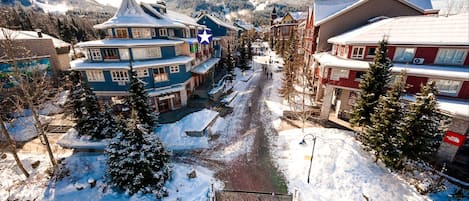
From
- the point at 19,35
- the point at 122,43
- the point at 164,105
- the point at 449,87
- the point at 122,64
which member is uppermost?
the point at 19,35

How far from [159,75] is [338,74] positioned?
22.6 metres

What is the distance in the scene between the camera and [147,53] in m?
25.8

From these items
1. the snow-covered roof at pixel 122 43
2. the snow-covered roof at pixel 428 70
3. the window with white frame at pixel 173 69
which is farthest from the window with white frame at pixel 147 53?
the snow-covered roof at pixel 428 70

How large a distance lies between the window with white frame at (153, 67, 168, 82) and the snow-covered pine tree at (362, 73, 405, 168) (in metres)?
24.3

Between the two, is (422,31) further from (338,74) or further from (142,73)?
(142,73)

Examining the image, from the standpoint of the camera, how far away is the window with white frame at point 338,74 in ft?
71.7

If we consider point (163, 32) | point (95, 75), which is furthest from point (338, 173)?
point (95, 75)

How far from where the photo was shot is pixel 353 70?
21.1m

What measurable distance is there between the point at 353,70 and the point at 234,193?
1803 cm

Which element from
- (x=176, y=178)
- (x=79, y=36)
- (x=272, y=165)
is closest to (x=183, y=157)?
(x=176, y=178)

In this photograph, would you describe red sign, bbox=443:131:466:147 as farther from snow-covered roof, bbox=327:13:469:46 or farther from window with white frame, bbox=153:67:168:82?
window with white frame, bbox=153:67:168:82

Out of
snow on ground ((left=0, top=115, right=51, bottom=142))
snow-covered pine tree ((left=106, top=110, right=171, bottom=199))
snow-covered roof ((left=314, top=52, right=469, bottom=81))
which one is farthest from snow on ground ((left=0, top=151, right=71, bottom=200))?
snow-covered roof ((left=314, top=52, right=469, bottom=81))

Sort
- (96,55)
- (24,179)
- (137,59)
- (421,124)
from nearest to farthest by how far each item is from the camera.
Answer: (421,124) < (24,179) < (96,55) < (137,59)

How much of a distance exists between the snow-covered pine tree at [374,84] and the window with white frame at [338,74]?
9.99 feet
